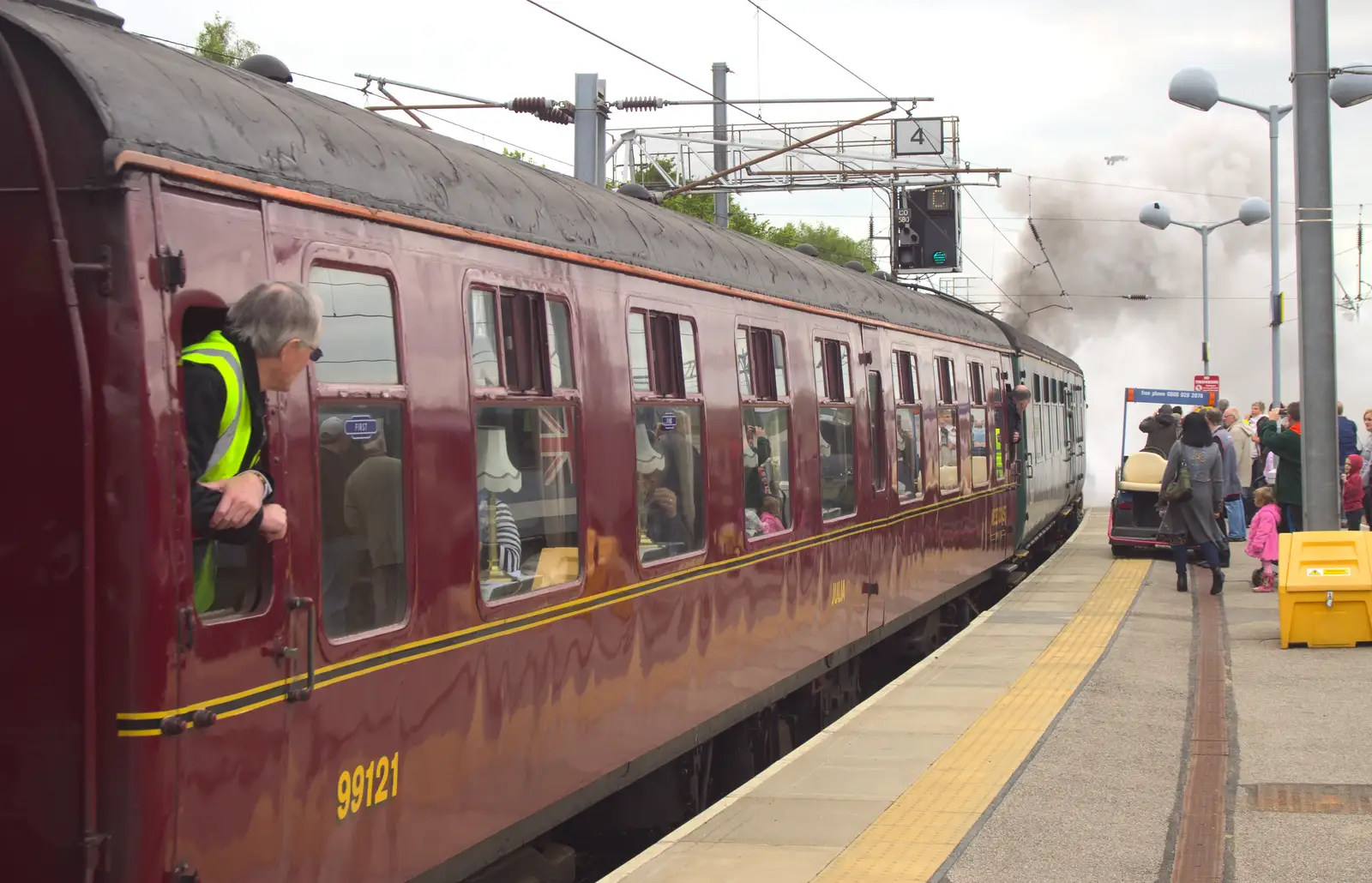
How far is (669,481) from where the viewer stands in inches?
289

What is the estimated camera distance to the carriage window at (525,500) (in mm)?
5422

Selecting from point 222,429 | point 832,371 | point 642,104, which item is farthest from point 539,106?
point 222,429

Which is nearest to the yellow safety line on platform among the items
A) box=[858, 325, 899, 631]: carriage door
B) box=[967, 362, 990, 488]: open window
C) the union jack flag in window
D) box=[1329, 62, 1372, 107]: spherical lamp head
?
box=[858, 325, 899, 631]: carriage door

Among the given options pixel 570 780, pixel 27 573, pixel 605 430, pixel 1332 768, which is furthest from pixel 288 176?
pixel 1332 768

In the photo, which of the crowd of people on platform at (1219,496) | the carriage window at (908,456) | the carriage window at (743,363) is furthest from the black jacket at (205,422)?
the crowd of people on platform at (1219,496)

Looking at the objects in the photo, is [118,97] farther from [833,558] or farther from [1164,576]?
[1164,576]

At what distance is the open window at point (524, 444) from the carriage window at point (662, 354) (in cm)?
80

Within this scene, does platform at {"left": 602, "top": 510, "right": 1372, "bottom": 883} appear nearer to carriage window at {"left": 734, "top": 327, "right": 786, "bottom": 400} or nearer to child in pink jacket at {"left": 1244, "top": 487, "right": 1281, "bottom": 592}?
carriage window at {"left": 734, "top": 327, "right": 786, "bottom": 400}

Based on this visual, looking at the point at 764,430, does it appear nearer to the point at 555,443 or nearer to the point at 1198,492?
the point at 555,443

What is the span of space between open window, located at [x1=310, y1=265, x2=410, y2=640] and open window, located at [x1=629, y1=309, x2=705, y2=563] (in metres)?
2.12

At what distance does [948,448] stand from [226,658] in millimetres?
11095

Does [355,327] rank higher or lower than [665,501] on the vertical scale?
higher

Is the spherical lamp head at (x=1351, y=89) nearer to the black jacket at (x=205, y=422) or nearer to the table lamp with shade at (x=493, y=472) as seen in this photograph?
the table lamp with shade at (x=493, y=472)

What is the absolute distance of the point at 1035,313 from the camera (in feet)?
221
